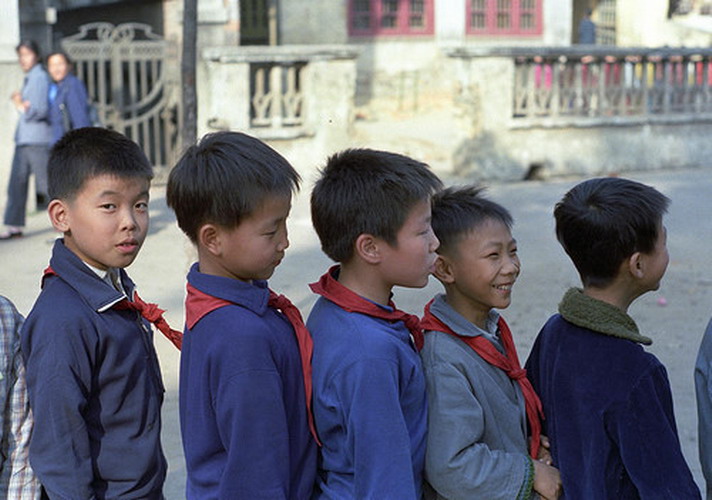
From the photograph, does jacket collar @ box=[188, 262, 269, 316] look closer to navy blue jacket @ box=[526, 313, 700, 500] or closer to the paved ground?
navy blue jacket @ box=[526, 313, 700, 500]

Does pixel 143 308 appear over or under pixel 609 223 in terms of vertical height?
under

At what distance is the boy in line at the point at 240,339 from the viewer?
2.16 meters

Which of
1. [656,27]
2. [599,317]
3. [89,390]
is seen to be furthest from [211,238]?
[656,27]

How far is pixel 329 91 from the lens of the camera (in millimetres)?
11828

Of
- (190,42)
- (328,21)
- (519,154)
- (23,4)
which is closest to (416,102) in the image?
(328,21)

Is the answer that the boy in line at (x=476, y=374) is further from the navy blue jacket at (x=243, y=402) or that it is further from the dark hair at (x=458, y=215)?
the navy blue jacket at (x=243, y=402)

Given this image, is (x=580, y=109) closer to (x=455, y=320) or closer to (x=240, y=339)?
(x=455, y=320)

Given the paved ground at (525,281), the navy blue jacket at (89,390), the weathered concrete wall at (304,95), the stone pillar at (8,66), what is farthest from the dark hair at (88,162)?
the weathered concrete wall at (304,95)

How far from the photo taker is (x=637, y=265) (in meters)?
2.58

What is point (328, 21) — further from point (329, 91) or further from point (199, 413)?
point (199, 413)

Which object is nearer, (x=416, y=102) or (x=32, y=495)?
(x=32, y=495)

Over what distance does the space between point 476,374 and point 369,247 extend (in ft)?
1.24

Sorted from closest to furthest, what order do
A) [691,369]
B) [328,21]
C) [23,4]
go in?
[691,369]
[23,4]
[328,21]

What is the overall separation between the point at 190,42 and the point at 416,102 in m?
15.1
